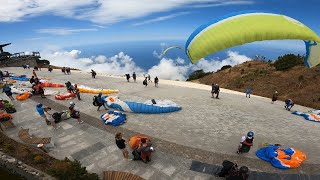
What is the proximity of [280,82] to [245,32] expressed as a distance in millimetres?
39594

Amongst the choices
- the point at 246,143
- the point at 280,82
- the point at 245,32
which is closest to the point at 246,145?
the point at 246,143

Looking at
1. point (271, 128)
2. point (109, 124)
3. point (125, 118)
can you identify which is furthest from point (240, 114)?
point (109, 124)

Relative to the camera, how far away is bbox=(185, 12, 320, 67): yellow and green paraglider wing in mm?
9102

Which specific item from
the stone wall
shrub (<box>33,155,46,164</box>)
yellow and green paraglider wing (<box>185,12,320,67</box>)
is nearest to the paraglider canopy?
yellow and green paraglider wing (<box>185,12,320,67</box>)

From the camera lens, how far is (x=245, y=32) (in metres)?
9.23

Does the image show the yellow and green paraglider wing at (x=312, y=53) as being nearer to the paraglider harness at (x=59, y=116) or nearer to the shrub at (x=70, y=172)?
the shrub at (x=70, y=172)

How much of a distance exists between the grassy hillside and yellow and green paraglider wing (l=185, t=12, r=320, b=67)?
25.6 metres

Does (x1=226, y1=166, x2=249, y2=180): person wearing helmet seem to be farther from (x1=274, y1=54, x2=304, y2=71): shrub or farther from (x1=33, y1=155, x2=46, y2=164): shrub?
(x1=274, y1=54, x2=304, y2=71): shrub

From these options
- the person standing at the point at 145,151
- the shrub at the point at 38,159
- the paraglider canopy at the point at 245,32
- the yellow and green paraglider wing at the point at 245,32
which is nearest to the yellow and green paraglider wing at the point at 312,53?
the paraglider canopy at the point at 245,32

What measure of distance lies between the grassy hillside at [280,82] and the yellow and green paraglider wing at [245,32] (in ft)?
84.0

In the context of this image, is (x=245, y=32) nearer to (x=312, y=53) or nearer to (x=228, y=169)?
(x=312, y=53)

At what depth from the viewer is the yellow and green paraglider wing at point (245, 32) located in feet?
29.9

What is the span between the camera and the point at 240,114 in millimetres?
17297

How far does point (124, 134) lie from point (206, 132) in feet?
16.0
